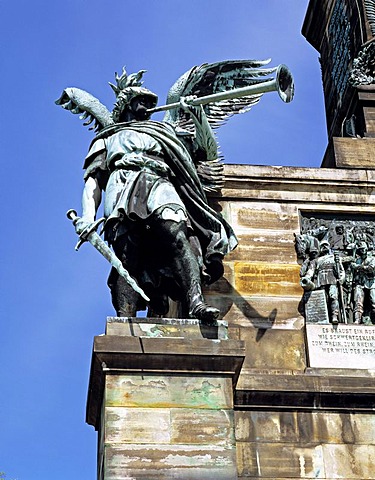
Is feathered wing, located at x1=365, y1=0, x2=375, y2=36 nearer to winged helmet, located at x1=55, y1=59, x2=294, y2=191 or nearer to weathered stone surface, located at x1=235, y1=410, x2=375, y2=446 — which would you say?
winged helmet, located at x1=55, y1=59, x2=294, y2=191

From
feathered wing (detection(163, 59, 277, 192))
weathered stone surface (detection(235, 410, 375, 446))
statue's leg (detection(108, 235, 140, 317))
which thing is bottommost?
weathered stone surface (detection(235, 410, 375, 446))

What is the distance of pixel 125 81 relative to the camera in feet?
43.2

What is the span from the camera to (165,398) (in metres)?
10.7

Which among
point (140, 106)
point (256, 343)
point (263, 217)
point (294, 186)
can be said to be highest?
point (140, 106)

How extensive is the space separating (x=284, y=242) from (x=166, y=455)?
3749 millimetres

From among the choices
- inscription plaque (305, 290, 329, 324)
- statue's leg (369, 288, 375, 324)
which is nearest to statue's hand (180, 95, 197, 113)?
inscription plaque (305, 290, 329, 324)

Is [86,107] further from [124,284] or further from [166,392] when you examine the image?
[166,392]

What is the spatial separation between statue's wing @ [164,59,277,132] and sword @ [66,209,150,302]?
7.49 feet

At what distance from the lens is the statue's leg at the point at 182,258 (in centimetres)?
1165

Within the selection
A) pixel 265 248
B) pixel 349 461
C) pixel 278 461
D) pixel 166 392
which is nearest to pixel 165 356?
pixel 166 392

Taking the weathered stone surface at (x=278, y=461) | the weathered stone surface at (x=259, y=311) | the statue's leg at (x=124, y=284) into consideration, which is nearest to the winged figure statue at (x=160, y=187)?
the statue's leg at (x=124, y=284)

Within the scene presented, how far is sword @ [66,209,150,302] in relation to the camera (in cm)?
1141

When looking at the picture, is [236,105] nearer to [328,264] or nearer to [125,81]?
[125,81]

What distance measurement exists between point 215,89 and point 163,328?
13.0 ft
